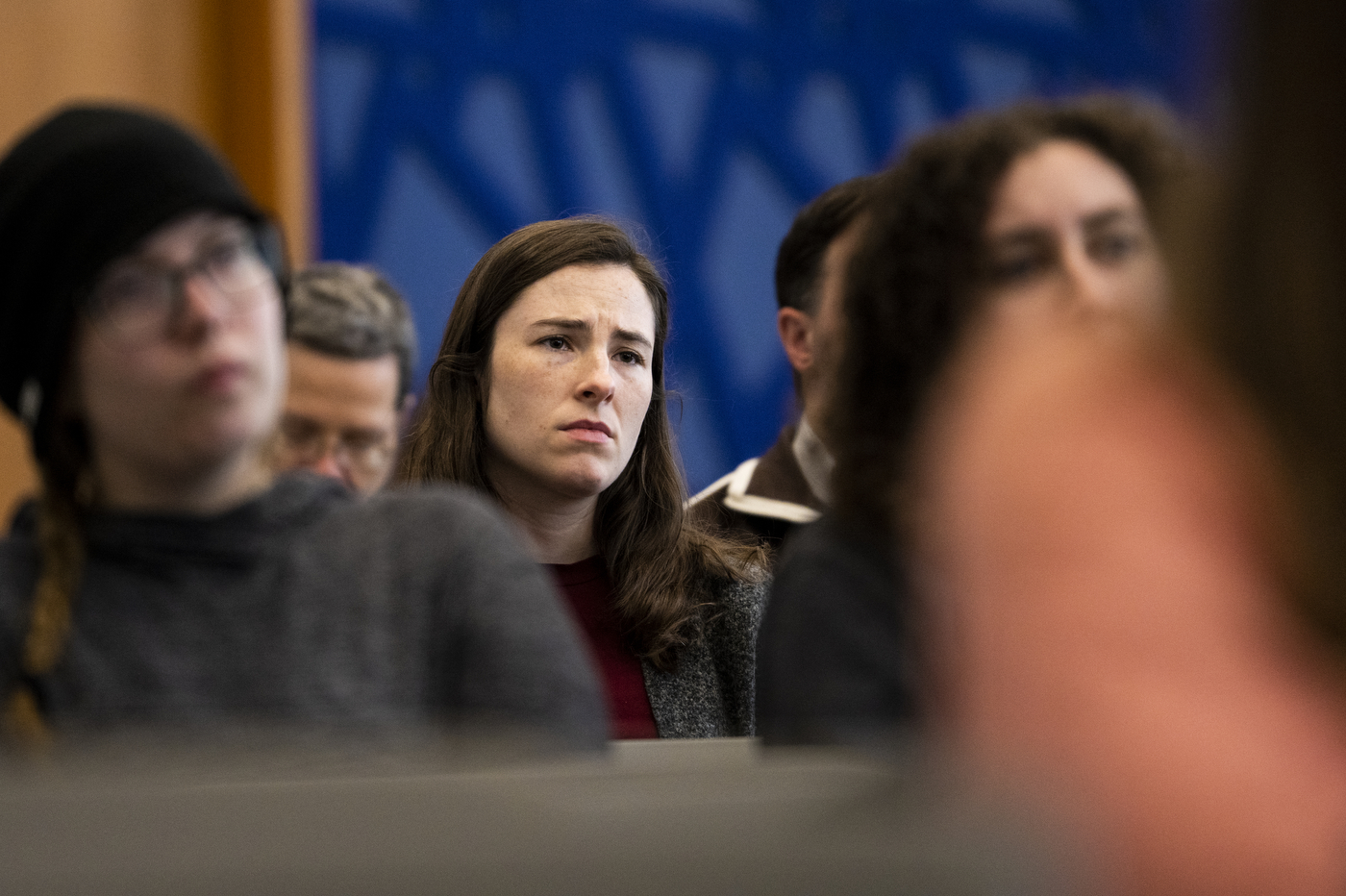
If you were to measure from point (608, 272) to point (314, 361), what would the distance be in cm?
40

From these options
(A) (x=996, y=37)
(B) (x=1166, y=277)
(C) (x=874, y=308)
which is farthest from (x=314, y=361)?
(A) (x=996, y=37)

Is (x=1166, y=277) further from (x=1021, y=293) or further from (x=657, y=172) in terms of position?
(x=657, y=172)

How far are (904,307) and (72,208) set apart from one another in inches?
22.3

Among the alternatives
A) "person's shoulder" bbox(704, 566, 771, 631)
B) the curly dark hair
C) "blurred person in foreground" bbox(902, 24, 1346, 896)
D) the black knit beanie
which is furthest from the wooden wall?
"blurred person in foreground" bbox(902, 24, 1346, 896)

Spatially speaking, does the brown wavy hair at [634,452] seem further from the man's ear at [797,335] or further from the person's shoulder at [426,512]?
the person's shoulder at [426,512]

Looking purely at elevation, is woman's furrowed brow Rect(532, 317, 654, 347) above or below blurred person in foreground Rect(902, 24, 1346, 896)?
above

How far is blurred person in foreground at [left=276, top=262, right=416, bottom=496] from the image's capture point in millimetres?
1771

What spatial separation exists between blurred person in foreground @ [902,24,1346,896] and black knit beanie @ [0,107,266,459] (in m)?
0.72

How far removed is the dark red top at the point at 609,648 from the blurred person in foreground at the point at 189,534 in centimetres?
48

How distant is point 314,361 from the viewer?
70.8 inches

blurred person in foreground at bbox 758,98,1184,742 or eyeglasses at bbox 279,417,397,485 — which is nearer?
blurred person in foreground at bbox 758,98,1184,742

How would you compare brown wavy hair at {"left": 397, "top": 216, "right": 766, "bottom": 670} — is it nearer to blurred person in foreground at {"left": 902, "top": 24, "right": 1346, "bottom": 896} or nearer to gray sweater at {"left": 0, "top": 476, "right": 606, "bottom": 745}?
gray sweater at {"left": 0, "top": 476, "right": 606, "bottom": 745}

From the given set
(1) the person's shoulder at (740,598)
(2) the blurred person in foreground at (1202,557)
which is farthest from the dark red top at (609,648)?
(2) the blurred person in foreground at (1202,557)

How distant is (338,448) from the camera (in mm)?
1788
